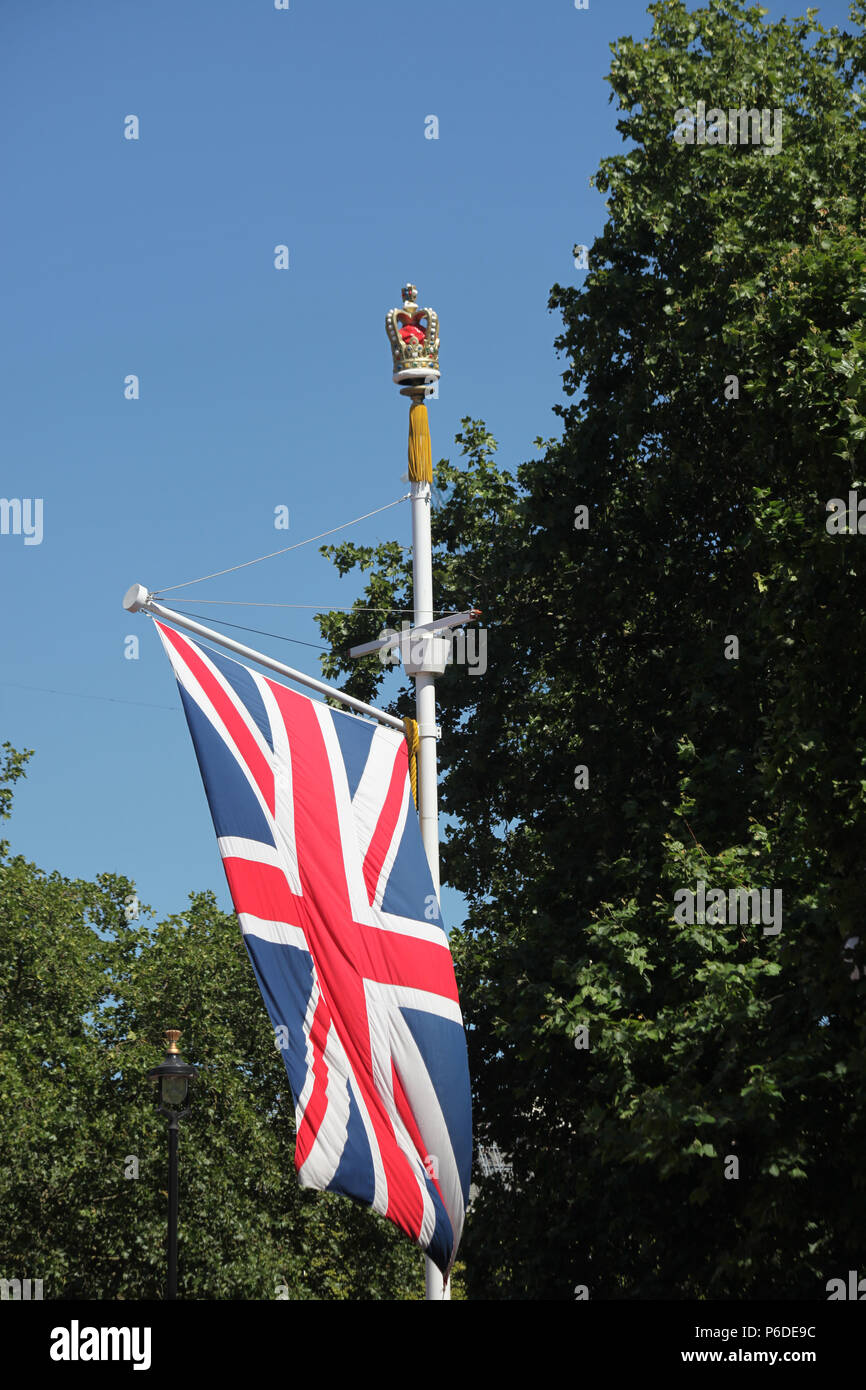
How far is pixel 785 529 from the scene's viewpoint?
48.0ft

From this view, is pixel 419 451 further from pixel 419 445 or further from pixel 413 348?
pixel 413 348

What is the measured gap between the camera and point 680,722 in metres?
20.0

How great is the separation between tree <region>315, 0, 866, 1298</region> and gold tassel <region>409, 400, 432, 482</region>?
3.20 m

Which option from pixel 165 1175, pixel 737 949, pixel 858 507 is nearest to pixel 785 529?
pixel 858 507

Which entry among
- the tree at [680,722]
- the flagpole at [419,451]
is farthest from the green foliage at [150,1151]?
the flagpole at [419,451]

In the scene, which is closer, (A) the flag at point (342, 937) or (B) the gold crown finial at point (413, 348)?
(A) the flag at point (342, 937)

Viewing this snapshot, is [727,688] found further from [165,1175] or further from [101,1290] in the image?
[101,1290]

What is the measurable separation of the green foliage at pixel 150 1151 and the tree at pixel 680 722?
7348 millimetres

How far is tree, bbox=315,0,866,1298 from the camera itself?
48.1 ft

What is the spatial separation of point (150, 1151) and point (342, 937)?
19.2 m

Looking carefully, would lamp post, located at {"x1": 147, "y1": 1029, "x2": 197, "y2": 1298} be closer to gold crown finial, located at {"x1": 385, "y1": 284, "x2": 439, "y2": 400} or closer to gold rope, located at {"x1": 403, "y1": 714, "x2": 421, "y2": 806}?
gold rope, located at {"x1": 403, "y1": 714, "x2": 421, "y2": 806}

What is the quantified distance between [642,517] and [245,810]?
39.0 feet

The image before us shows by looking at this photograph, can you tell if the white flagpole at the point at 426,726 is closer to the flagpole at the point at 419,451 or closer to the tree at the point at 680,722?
the flagpole at the point at 419,451

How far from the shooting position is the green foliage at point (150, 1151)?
92.3 feet
